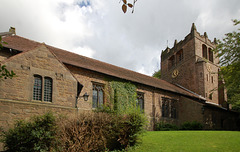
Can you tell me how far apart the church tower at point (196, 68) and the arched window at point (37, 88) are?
24367mm

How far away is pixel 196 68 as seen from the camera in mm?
32469

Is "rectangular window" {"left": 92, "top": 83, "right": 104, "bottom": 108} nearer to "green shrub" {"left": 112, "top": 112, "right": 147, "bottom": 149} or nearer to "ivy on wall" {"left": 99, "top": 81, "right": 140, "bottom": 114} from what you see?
"ivy on wall" {"left": 99, "top": 81, "right": 140, "bottom": 114}

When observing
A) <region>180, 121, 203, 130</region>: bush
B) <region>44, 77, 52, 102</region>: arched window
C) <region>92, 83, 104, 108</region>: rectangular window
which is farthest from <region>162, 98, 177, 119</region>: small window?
<region>44, 77, 52, 102</region>: arched window

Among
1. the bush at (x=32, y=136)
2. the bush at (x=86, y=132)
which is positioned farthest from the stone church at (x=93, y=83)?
the bush at (x=86, y=132)

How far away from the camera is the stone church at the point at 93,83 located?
470 inches

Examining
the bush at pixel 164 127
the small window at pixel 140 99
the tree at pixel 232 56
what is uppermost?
the tree at pixel 232 56

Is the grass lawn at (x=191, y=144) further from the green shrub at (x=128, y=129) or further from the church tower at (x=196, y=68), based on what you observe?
the church tower at (x=196, y=68)

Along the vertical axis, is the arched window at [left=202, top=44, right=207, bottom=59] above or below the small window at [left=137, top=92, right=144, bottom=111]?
above

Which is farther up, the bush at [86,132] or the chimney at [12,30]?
the chimney at [12,30]

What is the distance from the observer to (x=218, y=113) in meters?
28.3

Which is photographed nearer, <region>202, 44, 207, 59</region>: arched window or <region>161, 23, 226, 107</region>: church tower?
<region>161, 23, 226, 107</region>: church tower

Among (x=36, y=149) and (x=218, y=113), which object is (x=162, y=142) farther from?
(x=218, y=113)

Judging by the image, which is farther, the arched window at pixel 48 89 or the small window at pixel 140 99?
the small window at pixel 140 99

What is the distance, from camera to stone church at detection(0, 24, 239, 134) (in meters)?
11.9
